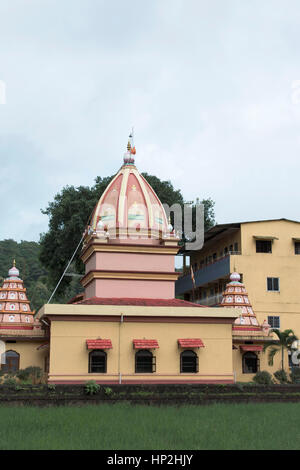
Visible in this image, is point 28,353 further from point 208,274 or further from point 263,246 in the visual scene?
point 208,274

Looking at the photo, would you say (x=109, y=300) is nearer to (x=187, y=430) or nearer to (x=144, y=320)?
(x=144, y=320)

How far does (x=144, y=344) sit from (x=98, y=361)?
2027 millimetres

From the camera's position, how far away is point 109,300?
27.3 metres

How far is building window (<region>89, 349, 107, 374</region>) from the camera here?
2484 centimetres

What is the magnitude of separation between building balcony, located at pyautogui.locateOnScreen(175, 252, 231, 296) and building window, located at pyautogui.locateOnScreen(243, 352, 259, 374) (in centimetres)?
879

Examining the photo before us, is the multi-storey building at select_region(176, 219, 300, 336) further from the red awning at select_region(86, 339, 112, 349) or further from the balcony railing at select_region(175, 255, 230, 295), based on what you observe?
the red awning at select_region(86, 339, 112, 349)

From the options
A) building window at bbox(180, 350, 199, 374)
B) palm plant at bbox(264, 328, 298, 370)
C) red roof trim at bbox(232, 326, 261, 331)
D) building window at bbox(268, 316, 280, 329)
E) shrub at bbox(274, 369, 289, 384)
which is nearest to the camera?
building window at bbox(180, 350, 199, 374)

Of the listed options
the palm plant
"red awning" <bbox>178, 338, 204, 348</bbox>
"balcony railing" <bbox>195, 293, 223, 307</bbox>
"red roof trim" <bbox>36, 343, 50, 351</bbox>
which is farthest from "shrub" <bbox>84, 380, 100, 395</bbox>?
"balcony railing" <bbox>195, 293, 223, 307</bbox>

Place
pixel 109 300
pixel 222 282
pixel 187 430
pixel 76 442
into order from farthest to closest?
1. pixel 222 282
2. pixel 109 300
3. pixel 187 430
4. pixel 76 442

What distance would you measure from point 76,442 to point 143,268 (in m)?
15.1

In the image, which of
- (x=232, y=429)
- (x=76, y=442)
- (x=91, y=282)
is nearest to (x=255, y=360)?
(x=91, y=282)

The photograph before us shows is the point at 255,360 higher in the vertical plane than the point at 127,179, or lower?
lower
